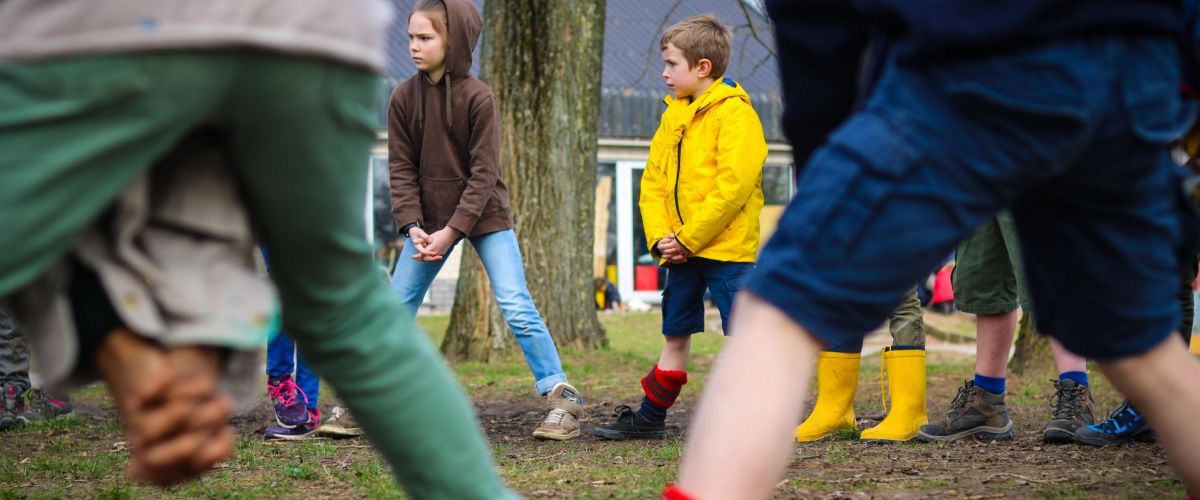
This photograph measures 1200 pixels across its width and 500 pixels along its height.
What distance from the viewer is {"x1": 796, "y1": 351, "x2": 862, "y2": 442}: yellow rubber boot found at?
16.1 ft

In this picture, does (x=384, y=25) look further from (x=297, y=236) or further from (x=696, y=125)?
(x=696, y=125)

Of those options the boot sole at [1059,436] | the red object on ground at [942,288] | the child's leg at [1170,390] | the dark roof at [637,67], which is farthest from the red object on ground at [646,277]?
the child's leg at [1170,390]

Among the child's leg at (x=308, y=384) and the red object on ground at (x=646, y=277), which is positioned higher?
the child's leg at (x=308, y=384)

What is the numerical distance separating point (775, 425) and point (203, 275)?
2.97 ft

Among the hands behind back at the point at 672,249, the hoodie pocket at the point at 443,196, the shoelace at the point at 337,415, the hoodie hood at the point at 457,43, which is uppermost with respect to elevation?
the hoodie hood at the point at 457,43

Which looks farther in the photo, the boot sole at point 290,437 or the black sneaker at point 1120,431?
the boot sole at point 290,437

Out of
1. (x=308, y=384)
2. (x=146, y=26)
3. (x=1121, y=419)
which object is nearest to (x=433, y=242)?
(x=308, y=384)

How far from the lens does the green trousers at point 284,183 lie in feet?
5.07

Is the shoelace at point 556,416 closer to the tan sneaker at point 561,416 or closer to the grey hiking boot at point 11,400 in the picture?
the tan sneaker at point 561,416

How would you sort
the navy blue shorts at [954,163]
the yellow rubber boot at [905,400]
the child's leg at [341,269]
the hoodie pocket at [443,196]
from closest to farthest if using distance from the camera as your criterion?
the child's leg at [341,269] → the navy blue shorts at [954,163] → the yellow rubber boot at [905,400] → the hoodie pocket at [443,196]

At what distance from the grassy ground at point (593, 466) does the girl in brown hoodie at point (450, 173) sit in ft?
2.05

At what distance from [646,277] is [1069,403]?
16.5 m

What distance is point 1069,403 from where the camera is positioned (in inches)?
187

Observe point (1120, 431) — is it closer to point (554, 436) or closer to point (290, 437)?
point (554, 436)
